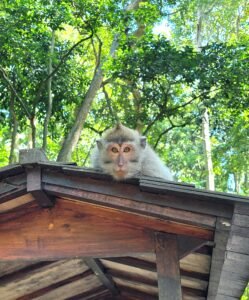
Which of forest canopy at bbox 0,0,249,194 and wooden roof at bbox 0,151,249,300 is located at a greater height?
forest canopy at bbox 0,0,249,194

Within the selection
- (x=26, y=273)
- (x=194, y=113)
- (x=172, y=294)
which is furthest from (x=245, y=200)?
(x=194, y=113)

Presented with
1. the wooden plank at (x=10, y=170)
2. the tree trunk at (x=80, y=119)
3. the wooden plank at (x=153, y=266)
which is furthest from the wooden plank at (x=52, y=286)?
the tree trunk at (x=80, y=119)

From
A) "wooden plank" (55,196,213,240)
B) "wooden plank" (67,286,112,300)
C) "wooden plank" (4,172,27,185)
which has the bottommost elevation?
"wooden plank" (67,286,112,300)

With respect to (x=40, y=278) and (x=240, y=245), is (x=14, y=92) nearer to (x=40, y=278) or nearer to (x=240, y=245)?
(x=40, y=278)

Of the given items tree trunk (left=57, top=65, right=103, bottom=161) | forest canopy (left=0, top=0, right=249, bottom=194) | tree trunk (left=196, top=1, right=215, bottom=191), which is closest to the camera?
forest canopy (left=0, top=0, right=249, bottom=194)

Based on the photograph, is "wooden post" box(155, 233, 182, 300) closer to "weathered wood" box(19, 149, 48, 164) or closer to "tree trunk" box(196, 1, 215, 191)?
"weathered wood" box(19, 149, 48, 164)

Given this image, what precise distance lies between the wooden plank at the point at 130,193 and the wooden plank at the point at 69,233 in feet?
1.24

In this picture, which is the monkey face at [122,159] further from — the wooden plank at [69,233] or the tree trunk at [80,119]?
the tree trunk at [80,119]

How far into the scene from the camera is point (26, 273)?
16.9ft

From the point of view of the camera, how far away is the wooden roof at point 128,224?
3.13m

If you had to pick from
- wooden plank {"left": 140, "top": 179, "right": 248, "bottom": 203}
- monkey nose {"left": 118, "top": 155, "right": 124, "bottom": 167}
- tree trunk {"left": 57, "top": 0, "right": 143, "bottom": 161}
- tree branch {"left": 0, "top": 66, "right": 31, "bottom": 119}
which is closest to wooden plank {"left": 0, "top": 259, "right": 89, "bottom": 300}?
monkey nose {"left": 118, "top": 155, "right": 124, "bottom": 167}

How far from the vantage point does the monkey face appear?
12.6 feet

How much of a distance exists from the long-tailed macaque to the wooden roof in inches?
13.8

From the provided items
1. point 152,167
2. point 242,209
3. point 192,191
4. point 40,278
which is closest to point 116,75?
point 40,278
